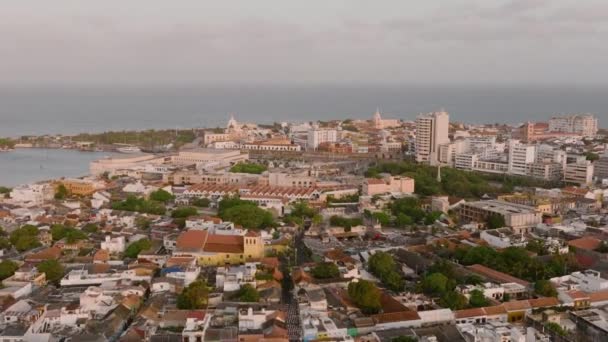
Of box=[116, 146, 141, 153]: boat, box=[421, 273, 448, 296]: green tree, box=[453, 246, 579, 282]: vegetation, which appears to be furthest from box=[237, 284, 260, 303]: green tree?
box=[116, 146, 141, 153]: boat

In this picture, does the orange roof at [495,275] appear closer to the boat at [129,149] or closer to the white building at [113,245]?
the white building at [113,245]

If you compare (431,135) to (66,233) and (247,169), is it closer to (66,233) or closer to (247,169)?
(247,169)

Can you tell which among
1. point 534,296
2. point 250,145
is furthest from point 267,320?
point 250,145

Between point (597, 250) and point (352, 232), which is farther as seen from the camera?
point (352, 232)

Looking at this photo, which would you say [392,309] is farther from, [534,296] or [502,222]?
[502,222]

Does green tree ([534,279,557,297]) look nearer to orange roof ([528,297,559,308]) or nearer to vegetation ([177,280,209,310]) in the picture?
orange roof ([528,297,559,308])

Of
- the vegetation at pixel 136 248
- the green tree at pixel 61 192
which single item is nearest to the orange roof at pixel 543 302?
the vegetation at pixel 136 248

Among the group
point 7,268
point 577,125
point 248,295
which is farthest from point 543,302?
point 577,125
